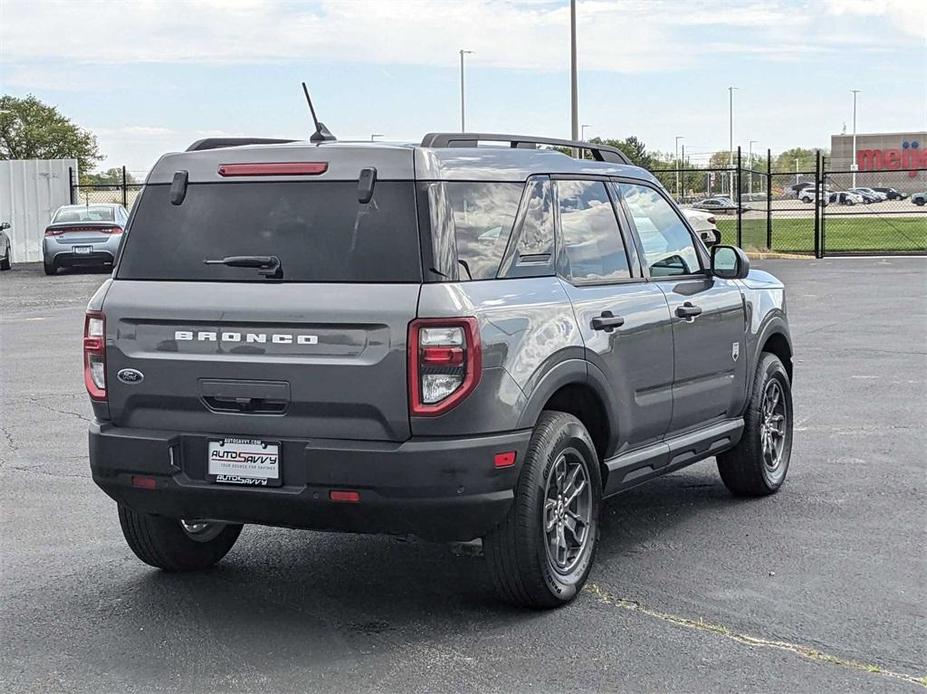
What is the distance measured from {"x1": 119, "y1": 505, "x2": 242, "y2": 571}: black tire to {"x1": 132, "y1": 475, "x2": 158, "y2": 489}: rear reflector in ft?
1.60

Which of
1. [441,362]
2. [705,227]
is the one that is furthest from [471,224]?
Result: [705,227]

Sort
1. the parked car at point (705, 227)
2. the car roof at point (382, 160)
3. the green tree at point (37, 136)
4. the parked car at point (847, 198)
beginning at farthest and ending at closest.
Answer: the parked car at point (847, 198), the green tree at point (37, 136), the parked car at point (705, 227), the car roof at point (382, 160)

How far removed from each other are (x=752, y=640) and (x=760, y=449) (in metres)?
2.65

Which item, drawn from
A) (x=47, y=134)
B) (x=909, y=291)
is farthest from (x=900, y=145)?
(x=909, y=291)

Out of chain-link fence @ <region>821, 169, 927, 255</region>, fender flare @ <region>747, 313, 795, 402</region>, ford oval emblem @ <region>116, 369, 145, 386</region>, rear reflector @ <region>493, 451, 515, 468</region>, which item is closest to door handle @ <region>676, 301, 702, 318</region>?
fender flare @ <region>747, 313, 795, 402</region>

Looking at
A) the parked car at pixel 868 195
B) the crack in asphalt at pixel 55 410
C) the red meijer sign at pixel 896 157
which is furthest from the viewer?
the red meijer sign at pixel 896 157

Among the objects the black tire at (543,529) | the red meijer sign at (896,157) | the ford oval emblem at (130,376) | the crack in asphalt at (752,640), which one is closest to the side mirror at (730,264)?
the black tire at (543,529)

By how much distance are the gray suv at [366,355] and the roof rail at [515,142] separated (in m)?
0.02

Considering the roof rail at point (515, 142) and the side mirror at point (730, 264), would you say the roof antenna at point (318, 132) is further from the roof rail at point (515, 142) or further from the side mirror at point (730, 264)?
the side mirror at point (730, 264)

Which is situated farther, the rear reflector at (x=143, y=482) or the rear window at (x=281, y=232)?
the rear reflector at (x=143, y=482)

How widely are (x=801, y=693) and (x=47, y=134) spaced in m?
66.9

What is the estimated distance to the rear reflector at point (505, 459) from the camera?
5407 mm

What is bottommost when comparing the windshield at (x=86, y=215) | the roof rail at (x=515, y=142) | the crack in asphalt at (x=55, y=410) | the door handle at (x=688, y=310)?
the crack in asphalt at (x=55, y=410)

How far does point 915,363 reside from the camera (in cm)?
1382
